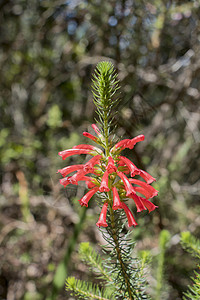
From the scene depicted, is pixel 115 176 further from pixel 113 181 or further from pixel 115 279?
pixel 115 279

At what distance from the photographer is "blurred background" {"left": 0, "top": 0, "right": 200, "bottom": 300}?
271 centimetres

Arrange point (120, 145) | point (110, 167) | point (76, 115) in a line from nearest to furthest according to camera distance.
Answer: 1. point (110, 167)
2. point (120, 145)
3. point (76, 115)

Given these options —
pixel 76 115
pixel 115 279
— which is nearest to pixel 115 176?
pixel 115 279

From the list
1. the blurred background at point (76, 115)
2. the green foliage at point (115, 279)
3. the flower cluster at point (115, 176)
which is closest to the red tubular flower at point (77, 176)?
the flower cluster at point (115, 176)

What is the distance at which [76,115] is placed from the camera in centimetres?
356

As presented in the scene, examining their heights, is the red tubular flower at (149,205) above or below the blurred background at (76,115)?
below

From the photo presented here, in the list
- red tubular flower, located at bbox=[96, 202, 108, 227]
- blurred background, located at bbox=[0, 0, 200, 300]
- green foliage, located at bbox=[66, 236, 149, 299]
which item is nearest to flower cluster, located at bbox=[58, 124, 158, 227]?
red tubular flower, located at bbox=[96, 202, 108, 227]

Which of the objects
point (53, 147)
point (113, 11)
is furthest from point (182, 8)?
point (53, 147)

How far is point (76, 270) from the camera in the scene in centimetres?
283

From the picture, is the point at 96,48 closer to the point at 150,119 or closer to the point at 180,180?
the point at 150,119

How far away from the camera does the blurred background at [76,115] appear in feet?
8.89

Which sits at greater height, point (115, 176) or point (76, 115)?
point (76, 115)

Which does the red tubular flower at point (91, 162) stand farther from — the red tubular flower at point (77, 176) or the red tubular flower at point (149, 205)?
the red tubular flower at point (149, 205)

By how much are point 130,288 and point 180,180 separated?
113 inches
